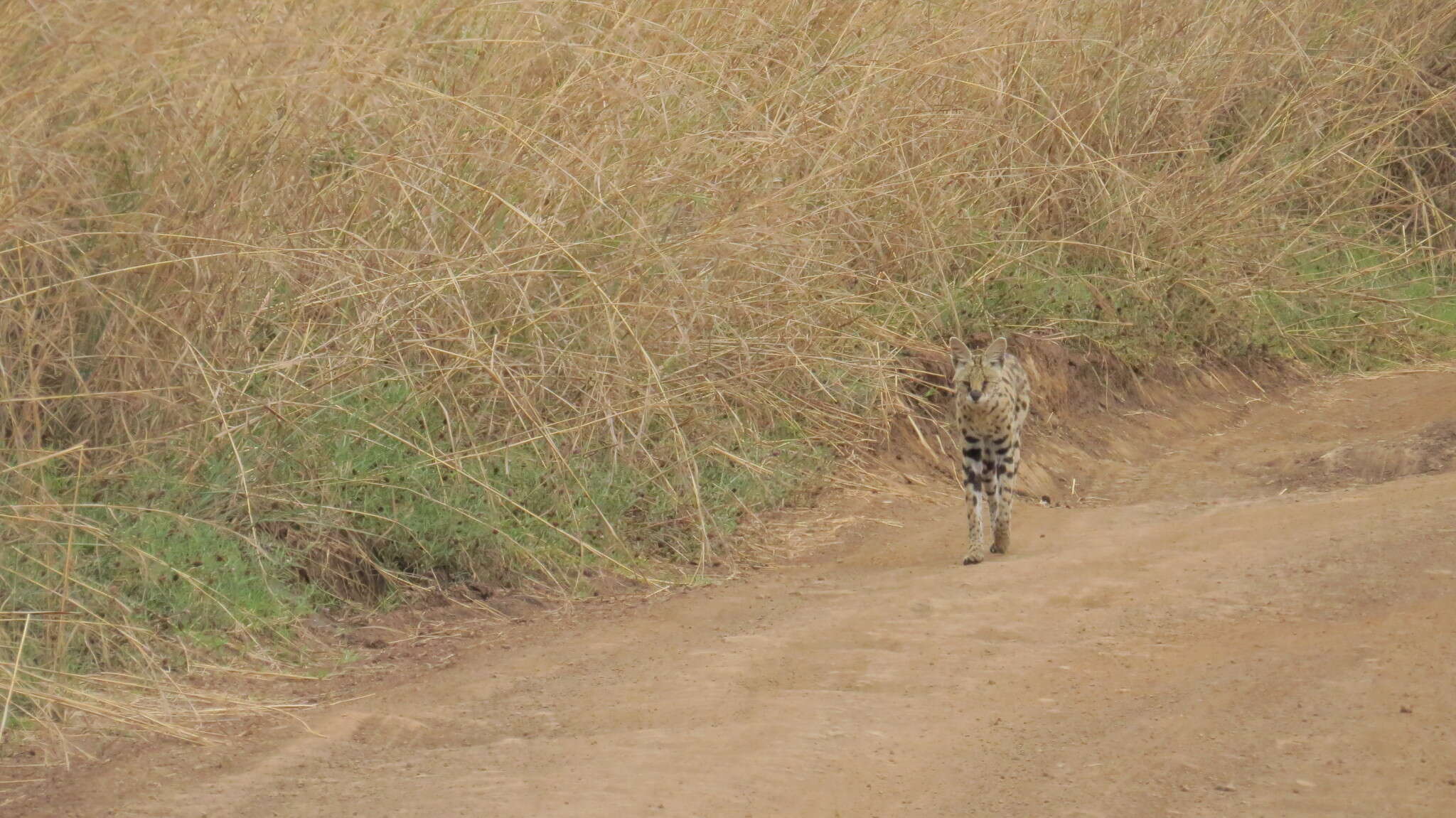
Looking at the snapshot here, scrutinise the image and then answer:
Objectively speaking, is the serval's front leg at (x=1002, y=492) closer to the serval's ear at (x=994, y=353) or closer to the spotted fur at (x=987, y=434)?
the spotted fur at (x=987, y=434)

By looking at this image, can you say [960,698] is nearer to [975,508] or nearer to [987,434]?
[975,508]

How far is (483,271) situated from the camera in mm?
6238

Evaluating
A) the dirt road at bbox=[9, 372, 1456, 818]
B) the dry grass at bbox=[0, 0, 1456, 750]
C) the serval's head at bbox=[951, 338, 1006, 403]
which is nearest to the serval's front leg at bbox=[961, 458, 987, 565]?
the dirt road at bbox=[9, 372, 1456, 818]

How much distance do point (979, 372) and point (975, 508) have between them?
0.52 meters

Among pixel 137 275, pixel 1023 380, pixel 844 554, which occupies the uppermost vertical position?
pixel 137 275

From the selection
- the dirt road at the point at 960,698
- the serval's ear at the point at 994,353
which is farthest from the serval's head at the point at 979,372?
the dirt road at the point at 960,698

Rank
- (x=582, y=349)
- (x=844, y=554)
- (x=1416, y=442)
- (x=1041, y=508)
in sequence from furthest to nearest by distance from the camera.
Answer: (x=1416, y=442), (x=1041, y=508), (x=844, y=554), (x=582, y=349)

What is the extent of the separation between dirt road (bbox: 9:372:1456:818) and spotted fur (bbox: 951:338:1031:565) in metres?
0.17

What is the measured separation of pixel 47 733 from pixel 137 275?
1638 millimetres

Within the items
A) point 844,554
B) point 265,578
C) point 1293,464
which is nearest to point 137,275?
point 265,578

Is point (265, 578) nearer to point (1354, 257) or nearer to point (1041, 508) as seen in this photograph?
point (1041, 508)

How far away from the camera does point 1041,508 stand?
25.2ft

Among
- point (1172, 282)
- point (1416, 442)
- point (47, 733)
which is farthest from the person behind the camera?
point (1172, 282)

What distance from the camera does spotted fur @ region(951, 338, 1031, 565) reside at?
668 centimetres
